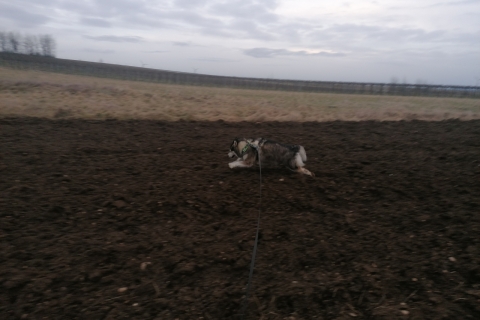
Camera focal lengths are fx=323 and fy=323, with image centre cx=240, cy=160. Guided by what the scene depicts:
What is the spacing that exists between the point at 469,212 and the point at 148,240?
515cm

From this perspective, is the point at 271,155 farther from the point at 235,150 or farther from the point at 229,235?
the point at 229,235

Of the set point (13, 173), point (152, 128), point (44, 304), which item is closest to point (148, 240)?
point (44, 304)

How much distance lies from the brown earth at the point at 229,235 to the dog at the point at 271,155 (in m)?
0.25

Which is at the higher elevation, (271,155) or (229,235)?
(271,155)

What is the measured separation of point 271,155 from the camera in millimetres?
7512

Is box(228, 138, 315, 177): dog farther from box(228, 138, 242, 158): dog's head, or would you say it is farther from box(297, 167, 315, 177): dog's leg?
A: box(228, 138, 242, 158): dog's head

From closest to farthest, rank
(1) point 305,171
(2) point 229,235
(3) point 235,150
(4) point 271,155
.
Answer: (2) point 229,235
(1) point 305,171
(4) point 271,155
(3) point 235,150

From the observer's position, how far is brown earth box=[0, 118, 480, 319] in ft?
11.5

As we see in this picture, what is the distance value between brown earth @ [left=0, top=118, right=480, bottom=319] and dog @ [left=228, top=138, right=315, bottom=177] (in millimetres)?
255

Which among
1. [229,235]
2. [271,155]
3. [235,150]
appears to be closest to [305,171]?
[271,155]

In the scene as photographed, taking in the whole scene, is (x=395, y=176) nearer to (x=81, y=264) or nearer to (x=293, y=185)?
(x=293, y=185)

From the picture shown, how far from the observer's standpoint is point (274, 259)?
4.33 metres

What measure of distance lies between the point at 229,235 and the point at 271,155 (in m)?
3.02

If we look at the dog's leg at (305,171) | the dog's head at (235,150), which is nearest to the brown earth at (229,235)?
the dog's leg at (305,171)
